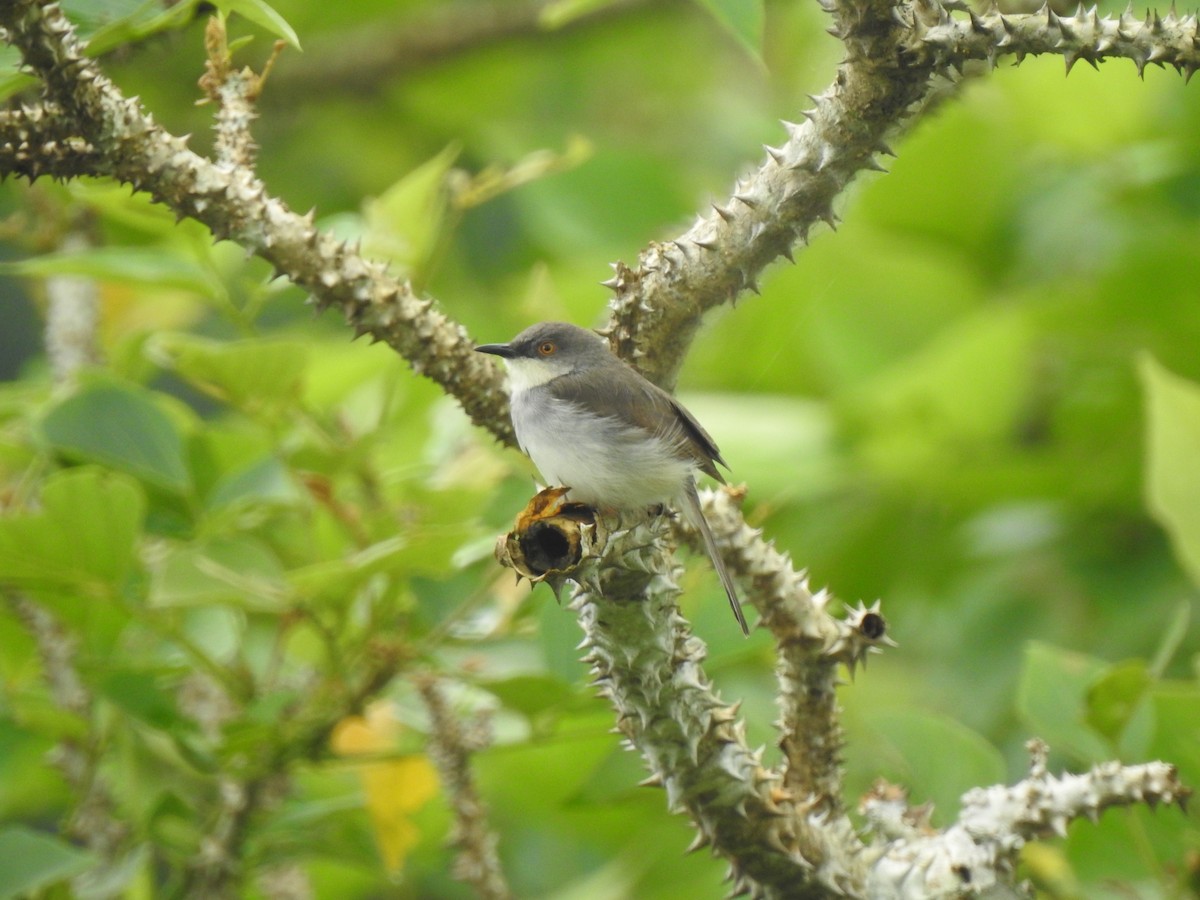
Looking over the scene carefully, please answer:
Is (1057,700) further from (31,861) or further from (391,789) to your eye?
(31,861)

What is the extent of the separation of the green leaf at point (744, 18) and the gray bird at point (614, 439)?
36 cm

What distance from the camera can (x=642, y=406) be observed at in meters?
1.56

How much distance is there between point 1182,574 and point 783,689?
152 cm

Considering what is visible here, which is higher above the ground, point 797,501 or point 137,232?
point 137,232

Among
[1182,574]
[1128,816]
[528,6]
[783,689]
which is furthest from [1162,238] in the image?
[528,6]

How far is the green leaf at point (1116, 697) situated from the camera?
166cm

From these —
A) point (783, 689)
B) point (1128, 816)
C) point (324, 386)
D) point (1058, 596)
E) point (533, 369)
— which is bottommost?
point (1128, 816)

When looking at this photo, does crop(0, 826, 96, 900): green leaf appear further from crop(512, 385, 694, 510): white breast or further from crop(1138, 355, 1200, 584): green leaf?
crop(1138, 355, 1200, 584): green leaf

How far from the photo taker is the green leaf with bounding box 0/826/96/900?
1.71m

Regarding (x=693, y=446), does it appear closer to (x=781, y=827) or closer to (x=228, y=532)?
(x=781, y=827)

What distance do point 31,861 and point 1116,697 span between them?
4.74 feet

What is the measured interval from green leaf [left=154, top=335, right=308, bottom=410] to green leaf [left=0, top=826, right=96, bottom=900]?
2.16 ft

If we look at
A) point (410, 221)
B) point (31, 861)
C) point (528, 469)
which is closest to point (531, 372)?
point (528, 469)

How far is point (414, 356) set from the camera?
1.39 meters
